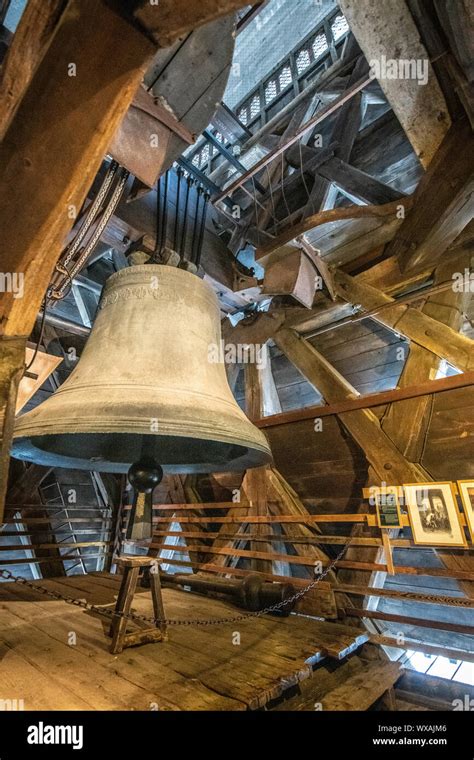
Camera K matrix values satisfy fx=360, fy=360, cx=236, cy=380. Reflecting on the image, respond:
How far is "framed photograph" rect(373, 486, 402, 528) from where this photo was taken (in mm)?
2836

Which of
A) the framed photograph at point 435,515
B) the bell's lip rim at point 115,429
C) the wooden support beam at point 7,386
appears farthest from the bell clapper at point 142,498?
the framed photograph at point 435,515

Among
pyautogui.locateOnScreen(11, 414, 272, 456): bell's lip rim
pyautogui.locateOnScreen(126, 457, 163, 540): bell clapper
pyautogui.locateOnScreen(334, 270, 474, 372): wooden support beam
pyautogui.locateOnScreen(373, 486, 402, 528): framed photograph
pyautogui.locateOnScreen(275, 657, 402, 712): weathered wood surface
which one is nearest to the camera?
pyautogui.locateOnScreen(11, 414, 272, 456): bell's lip rim

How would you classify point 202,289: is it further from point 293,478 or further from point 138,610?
point 138,610

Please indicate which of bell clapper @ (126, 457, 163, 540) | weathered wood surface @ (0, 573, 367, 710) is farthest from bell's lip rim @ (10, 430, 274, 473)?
weathered wood surface @ (0, 573, 367, 710)

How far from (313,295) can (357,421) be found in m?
1.32

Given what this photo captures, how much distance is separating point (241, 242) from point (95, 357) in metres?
2.84

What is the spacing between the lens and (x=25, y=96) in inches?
44.2

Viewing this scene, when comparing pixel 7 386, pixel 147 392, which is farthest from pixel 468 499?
pixel 7 386

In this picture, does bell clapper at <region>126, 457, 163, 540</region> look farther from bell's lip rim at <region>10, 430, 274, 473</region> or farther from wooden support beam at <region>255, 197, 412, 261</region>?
wooden support beam at <region>255, 197, 412, 261</region>

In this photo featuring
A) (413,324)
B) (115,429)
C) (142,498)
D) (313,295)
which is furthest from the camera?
(313,295)

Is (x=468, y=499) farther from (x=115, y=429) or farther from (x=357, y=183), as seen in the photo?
(x=357, y=183)

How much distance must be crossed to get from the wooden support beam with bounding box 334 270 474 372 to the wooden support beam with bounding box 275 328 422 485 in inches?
28.8

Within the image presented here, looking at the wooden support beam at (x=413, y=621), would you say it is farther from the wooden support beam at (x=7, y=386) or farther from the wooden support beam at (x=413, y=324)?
the wooden support beam at (x=7, y=386)

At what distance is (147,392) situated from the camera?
6.22ft
